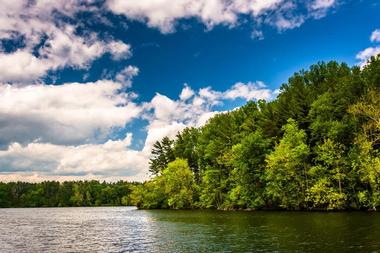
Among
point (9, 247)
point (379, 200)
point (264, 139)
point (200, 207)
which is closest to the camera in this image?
point (9, 247)

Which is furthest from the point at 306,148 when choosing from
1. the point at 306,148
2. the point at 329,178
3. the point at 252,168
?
the point at 252,168

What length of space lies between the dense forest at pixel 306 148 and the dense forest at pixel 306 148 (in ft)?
0.49

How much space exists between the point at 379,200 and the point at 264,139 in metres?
31.4

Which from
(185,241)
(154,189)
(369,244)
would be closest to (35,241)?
(185,241)

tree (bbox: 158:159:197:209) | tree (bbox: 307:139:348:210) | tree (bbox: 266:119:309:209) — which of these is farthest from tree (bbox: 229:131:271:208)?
tree (bbox: 158:159:197:209)

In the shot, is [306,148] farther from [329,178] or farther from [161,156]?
[161,156]

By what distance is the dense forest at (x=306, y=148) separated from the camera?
62.8m

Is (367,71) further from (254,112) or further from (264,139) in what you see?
(254,112)

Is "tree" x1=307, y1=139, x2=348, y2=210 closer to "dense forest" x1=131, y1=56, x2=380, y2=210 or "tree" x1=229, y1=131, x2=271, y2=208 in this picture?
"dense forest" x1=131, y1=56, x2=380, y2=210

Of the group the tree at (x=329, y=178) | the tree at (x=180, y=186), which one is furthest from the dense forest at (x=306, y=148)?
the tree at (x=180, y=186)

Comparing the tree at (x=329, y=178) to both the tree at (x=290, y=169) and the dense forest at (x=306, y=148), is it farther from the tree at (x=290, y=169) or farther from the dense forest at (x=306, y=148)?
the tree at (x=290, y=169)

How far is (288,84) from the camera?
86.8 metres

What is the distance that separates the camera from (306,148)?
6994 centimetres

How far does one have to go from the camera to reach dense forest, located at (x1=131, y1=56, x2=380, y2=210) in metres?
62.8
